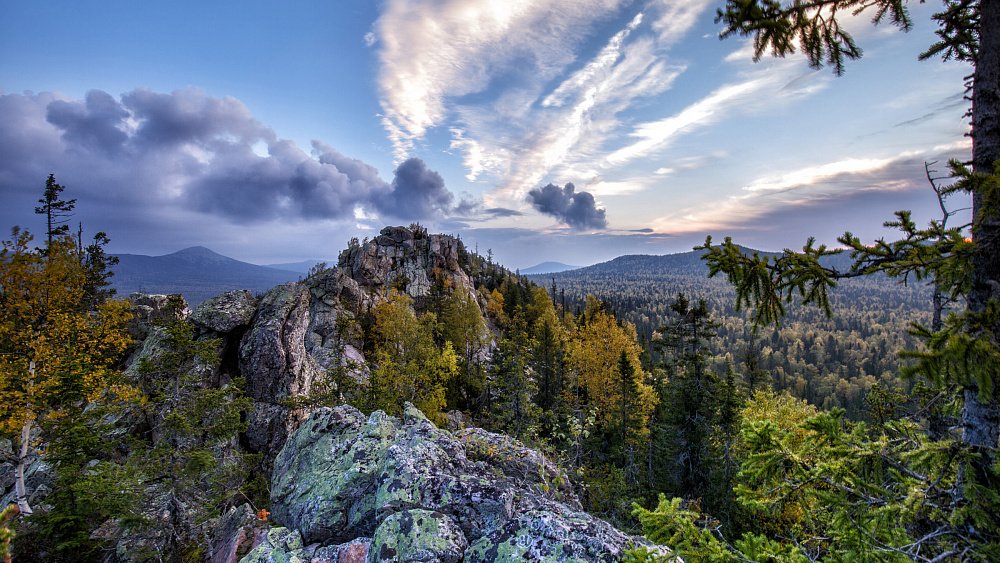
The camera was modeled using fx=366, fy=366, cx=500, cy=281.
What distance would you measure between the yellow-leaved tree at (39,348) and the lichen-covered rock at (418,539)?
1236cm

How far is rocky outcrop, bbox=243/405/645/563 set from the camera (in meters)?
6.13

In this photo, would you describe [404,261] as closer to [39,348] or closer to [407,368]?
[407,368]

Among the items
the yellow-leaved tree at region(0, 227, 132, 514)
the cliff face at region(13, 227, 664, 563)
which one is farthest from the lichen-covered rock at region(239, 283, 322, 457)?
the yellow-leaved tree at region(0, 227, 132, 514)

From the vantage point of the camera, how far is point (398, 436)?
987 centimetres

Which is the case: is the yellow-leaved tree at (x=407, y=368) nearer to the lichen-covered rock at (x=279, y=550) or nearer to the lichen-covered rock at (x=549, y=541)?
the lichen-covered rock at (x=279, y=550)

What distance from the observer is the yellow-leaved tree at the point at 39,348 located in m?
11.8

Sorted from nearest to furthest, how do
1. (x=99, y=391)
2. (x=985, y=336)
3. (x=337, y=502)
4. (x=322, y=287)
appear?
(x=985, y=336)
(x=337, y=502)
(x=99, y=391)
(x=322, y=287)

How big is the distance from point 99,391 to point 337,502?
37.8ft

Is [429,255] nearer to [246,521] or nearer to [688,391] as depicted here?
[688,391]

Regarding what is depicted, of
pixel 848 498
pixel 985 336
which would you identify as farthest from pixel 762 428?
pixel 985 336

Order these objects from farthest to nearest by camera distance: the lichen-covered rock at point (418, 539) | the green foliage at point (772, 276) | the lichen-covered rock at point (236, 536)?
the lichen-covered rock at point (236, 536), the lichen-covered rock at point (418, 539), the green foliage at point (772, 276)

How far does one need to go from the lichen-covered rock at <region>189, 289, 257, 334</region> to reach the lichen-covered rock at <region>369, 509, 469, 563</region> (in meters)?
22.6

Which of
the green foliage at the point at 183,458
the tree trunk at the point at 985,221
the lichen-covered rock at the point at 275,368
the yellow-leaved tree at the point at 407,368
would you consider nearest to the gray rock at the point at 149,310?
the lichen-covered rock at the point at 275,368

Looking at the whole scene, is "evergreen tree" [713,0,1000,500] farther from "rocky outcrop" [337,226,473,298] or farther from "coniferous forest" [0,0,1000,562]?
"rocky outcrop" [337,226,473,298]
